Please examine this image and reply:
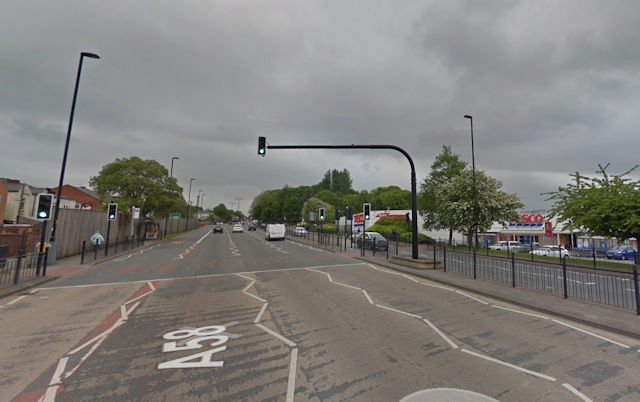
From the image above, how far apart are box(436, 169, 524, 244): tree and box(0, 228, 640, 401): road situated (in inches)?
989

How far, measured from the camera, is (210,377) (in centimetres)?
400

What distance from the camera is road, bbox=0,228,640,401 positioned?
3.72 meters

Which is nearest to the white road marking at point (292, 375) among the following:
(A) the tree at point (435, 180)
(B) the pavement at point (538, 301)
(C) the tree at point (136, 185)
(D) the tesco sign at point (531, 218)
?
(B) the pavement at point (538, 301)

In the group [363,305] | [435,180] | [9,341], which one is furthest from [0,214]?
[435,180]

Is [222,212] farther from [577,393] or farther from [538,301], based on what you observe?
[577,393]

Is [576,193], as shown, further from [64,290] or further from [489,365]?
[64,290]

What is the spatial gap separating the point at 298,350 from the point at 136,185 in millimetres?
31908

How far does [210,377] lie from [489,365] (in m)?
4.22

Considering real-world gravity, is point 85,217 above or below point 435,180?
below

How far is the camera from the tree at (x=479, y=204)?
31.0 m

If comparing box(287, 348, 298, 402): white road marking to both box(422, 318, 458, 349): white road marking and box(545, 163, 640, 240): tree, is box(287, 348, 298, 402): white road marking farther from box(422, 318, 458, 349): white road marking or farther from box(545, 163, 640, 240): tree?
Answer: box(545, 163, 640, 240): tree

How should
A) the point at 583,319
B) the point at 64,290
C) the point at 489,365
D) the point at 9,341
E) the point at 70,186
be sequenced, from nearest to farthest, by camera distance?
the point at 489,365 → the point at 9,341 → the point at 583,319 → the point at 64,290 → the point at 70,186

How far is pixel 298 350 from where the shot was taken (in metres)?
4.88

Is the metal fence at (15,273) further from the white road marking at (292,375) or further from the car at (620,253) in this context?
the car at (620,253)
